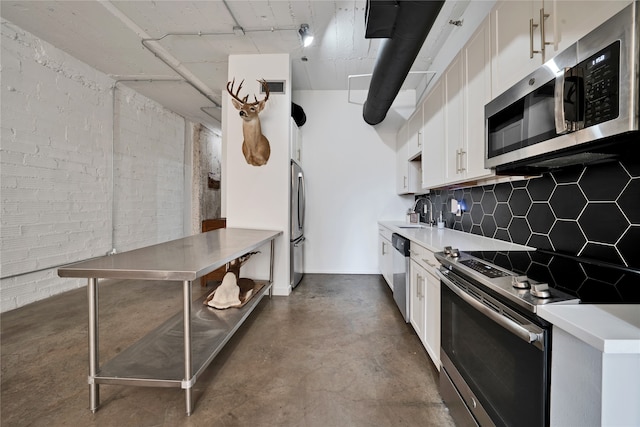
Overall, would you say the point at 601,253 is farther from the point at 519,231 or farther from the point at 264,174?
the point at 264,174

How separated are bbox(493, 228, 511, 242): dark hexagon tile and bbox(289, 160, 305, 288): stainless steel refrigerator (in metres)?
2.26

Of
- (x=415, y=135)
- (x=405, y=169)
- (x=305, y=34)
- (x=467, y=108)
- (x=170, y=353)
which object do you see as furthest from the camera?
(x=405, y=169)

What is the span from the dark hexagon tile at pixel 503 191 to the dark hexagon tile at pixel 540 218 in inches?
10.7

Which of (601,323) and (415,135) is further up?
(415,135)

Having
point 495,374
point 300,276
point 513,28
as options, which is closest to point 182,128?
point 300,276

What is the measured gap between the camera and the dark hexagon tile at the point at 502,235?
1878mm

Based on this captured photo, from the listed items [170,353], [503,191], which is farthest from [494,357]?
[170,353]

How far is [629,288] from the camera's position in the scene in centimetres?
85

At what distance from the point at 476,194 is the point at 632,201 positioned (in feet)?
4.21

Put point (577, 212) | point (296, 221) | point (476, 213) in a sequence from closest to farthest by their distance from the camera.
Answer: point (577, 212)
point (476, 213)
point (296, 221)

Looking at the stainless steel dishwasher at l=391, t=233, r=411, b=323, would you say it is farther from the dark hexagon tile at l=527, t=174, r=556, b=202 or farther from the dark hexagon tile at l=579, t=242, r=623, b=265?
the dark hexagon tile at l=579, t=242, r=623, b=265

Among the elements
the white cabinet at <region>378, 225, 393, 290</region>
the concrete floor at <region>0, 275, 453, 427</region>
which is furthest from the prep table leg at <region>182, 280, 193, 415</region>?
the white cabinet at <region>378, 225, 393, 290</region>

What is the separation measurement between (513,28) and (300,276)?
342 cm

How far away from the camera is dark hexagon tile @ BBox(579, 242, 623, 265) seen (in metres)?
1.13
